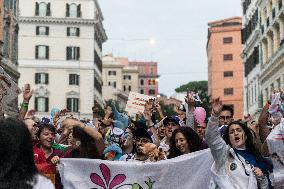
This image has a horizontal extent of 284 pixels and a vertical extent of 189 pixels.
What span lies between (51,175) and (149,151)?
115cm

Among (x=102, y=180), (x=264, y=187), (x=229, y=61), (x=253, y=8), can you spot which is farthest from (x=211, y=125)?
(x=229, y=61)

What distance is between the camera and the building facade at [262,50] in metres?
35.8

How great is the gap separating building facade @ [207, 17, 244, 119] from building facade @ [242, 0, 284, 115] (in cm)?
3262

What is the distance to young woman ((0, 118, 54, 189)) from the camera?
3285 millimetres

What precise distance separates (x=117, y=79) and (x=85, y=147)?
11379 cm

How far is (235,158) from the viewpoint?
589cm

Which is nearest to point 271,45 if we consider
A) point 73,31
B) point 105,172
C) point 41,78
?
point 41,78

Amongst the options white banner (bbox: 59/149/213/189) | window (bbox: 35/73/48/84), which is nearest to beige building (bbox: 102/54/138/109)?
window (bbox: 35/73/48/84)

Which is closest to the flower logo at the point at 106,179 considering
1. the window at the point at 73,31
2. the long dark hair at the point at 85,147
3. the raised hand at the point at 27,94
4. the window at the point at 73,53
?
the long dark hair at the point at 85,147

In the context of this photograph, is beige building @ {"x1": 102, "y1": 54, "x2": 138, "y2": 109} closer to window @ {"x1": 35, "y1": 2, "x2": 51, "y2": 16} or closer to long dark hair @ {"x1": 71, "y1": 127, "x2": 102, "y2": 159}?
window @ {"x1": 35, "y1": 2, "x2": 51, "y2": 16}

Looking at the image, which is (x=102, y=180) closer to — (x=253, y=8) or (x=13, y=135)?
(x=13, y=135)

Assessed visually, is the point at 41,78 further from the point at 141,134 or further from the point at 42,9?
the point at 141,134

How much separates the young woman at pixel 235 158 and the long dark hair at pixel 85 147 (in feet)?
3.92

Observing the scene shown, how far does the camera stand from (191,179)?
6.56 meters
